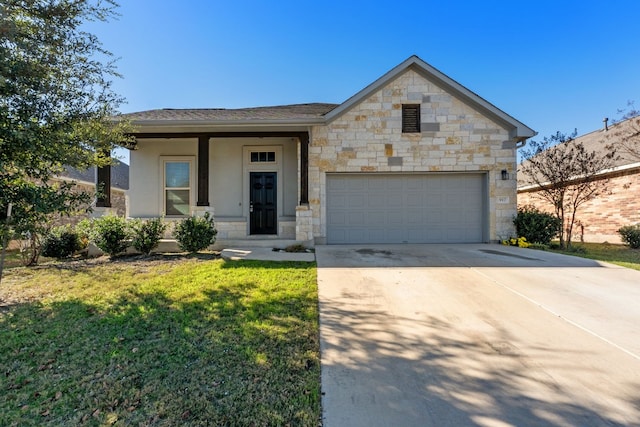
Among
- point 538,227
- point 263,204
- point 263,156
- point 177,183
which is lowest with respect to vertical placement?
point 538,227

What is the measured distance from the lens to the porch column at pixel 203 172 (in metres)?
8.93

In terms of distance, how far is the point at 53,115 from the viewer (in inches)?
170

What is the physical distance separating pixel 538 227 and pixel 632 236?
3.73 meters

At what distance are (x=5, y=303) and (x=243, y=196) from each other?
655 cm

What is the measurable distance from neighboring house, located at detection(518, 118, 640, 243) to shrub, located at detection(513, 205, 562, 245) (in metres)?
3.32

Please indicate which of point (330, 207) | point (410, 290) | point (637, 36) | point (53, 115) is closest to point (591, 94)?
point (637, 36)

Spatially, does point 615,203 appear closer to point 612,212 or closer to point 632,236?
point 612,212

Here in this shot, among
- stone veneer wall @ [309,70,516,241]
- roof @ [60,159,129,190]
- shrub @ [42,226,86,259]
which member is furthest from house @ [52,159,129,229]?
stone veneer wall @ [309,70,516,241]

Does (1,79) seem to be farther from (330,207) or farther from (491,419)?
(330,207)

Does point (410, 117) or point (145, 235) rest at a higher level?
point (410, 117)

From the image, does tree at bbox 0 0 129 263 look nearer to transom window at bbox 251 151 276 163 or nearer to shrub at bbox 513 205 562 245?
transom window at bbox 251 151 276 163

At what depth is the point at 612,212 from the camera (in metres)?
12.1

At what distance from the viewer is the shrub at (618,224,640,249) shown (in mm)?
10000

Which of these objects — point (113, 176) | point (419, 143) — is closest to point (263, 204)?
point (419, 143)
